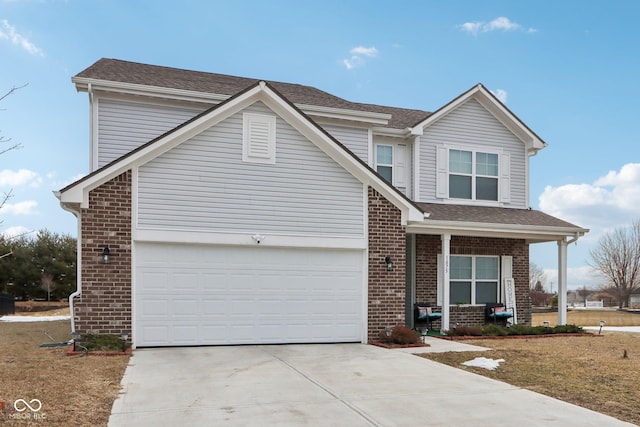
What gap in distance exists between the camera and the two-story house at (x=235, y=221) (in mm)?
10742

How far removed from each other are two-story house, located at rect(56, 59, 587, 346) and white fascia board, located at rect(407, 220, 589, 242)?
6cm

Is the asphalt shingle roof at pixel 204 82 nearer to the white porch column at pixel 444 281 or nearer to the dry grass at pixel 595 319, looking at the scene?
the white porch column at pixel 444 281

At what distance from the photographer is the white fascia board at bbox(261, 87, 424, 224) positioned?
38.7ft

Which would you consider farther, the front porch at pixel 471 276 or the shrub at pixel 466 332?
the front porch at pixel 471 276

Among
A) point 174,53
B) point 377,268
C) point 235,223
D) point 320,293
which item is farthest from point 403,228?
point 174,53

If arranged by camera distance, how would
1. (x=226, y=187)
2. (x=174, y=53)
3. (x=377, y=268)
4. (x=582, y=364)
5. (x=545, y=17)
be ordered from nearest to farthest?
(x=582, y=364) → (x=226, y=187) → (x=377, y=268) → (x=545, y=17) → (x=174, y=53)

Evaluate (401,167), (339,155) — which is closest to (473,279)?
(401,167)

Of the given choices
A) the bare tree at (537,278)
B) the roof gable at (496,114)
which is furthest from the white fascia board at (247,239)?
the bare tree at (537,278)

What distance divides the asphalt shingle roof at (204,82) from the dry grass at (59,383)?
22.4ft

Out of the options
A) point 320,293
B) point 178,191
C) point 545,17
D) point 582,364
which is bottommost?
point 582,364

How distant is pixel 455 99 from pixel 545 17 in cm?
352

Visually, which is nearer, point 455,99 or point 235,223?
point 235,223

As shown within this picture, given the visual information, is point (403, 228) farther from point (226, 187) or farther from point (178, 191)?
point (178, 191)

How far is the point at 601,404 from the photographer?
667cm
